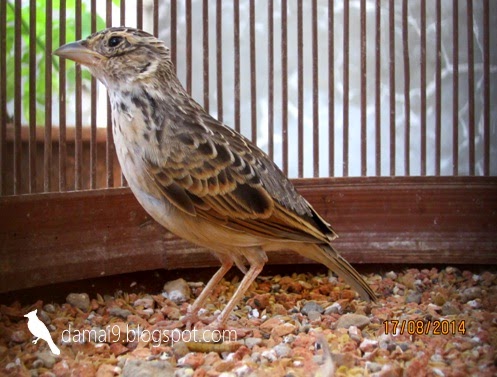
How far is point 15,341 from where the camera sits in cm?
227

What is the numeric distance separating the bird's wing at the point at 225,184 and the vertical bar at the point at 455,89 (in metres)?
0.76

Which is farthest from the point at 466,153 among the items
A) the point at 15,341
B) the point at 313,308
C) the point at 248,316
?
the point at 15,341

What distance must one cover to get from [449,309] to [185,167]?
3.65ft

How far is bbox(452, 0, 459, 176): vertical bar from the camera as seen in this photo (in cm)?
286

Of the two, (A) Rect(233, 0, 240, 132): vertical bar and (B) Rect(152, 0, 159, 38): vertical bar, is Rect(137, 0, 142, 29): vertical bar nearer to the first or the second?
(B) Rect(152, 0, 159, 38): vertical bar

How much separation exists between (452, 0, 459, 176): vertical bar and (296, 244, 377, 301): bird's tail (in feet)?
2.38

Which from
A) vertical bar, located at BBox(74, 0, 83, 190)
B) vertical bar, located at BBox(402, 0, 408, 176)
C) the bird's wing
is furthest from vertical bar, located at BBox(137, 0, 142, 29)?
vertical bar, located at BBox(402, 0, 408, 176)

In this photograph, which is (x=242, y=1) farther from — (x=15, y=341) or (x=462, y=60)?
(x=15, y=341)

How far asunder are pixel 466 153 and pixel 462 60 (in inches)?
17.6

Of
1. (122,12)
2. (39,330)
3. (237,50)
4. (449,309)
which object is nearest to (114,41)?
(122,12)

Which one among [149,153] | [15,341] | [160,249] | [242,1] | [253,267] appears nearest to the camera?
[15,341]

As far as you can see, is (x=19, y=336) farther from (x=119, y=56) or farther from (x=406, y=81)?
(x=406, y=81)

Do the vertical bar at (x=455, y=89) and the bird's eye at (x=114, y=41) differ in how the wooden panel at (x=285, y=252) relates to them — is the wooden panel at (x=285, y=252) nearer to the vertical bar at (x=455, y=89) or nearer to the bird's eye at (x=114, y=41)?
the vertical bar at (x=455, y=89)

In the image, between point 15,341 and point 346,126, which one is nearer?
point 15,341
